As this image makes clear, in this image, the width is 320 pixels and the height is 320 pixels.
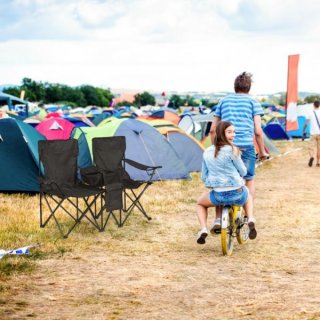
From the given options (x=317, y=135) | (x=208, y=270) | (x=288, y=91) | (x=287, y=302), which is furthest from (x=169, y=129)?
(x=287, y=302)

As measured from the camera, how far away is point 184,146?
526 inches

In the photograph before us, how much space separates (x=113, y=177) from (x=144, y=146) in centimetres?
407

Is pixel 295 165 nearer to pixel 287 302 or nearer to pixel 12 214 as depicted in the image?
pixel 12 214

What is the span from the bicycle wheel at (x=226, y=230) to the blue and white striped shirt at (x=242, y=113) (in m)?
0.78

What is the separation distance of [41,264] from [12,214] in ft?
8.81

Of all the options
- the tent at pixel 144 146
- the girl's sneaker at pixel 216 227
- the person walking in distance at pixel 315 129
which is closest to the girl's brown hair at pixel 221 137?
the girl's sneaker at pixel 216 227

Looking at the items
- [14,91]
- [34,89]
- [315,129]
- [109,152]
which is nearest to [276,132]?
[315,129]

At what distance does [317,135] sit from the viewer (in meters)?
14.4

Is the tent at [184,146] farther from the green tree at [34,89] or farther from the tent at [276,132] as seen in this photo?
the green tree at [34,89]

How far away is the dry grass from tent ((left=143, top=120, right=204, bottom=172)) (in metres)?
4.83

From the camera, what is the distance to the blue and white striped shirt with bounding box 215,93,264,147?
6.33 meters

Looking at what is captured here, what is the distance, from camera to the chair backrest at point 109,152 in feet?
27.2

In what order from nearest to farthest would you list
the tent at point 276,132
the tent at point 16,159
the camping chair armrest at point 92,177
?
the camping chair armrest at point 92,177 < the tent at point 16,159 < the tent at point 276,132

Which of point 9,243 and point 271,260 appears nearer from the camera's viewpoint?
point 271,260
